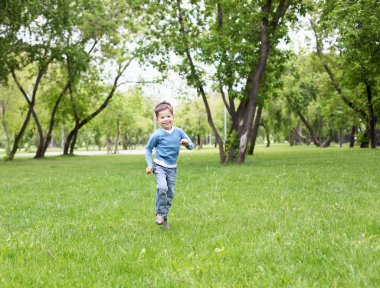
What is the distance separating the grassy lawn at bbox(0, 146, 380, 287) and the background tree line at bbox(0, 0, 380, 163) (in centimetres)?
987

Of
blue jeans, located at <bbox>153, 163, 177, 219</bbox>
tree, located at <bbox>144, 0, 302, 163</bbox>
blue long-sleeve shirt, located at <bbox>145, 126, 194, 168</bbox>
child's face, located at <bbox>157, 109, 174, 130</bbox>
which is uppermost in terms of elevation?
tree, located at <bbox>144, 0, 302, 163</bbox>

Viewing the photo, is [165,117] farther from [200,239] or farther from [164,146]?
[200,239]

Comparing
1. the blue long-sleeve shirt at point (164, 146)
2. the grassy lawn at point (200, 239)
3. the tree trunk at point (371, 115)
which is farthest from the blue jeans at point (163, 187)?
the tree trunk at point (371, 115)

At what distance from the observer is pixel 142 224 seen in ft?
25.9

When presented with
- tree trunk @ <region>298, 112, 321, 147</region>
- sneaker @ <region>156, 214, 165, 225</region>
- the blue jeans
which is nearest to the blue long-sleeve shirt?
the blue jeans

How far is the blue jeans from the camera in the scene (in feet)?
24.2

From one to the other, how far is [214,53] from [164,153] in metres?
15.5

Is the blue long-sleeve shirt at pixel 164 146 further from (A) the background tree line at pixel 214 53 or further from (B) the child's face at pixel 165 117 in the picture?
(A) the background tree line at pixel 214 53

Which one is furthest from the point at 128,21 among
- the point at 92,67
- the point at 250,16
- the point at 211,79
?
the point at 250,16

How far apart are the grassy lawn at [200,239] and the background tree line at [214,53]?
9.87 m

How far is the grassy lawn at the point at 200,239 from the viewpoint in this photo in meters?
4.74

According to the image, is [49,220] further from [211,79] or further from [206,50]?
[211,79]

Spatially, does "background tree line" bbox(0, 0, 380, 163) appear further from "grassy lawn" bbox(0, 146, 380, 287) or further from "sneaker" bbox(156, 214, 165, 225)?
"sneaker" bbox(156, 214, 165, 225)

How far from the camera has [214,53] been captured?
22203mm
